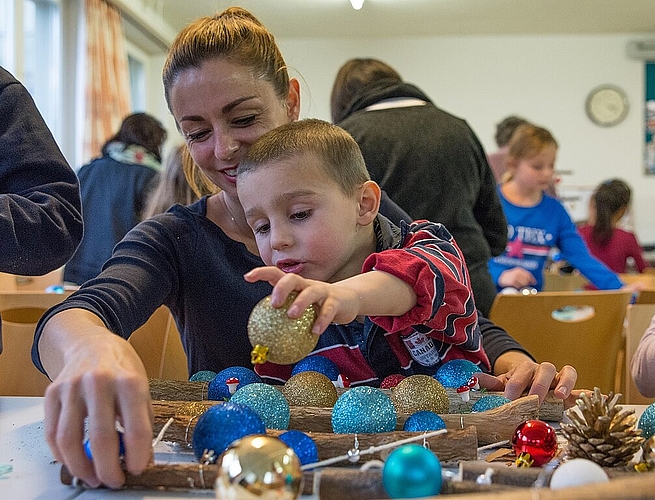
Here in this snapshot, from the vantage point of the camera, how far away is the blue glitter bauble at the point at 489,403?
0.86m

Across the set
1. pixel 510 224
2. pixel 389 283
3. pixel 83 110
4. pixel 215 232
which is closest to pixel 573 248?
pixel 510 224

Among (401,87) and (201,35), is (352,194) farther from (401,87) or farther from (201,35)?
(401,87)

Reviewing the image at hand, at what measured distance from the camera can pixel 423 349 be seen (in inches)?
43.8

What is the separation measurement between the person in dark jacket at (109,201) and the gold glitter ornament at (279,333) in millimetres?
2681

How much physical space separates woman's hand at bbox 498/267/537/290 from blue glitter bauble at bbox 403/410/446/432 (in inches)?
96.5

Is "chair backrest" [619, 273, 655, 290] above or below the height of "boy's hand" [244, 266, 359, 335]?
below

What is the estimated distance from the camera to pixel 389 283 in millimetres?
865

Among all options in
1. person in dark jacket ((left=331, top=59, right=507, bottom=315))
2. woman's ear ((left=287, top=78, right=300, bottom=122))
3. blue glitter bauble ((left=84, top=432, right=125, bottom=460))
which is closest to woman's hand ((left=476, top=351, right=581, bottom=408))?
blue glitter bauble ((left=84, top=432, right=125, bottom=460))

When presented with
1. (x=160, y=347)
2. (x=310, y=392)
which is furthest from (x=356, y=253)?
(x=160, y=347)

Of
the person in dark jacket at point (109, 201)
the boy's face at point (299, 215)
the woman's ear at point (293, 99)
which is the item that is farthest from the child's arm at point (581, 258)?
the boy's face at point (299, 215)

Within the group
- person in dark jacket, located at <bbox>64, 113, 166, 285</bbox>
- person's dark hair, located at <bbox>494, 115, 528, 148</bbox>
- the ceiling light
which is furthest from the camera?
the ceiling light

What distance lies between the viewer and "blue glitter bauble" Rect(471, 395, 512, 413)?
859 mm

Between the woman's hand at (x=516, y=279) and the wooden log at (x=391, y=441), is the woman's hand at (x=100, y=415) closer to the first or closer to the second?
the wooden log at (x=391, y=441)

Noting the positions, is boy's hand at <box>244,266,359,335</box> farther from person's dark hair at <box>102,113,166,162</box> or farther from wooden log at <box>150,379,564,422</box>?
person's dark hair at <box>102,113,166,162</box>
